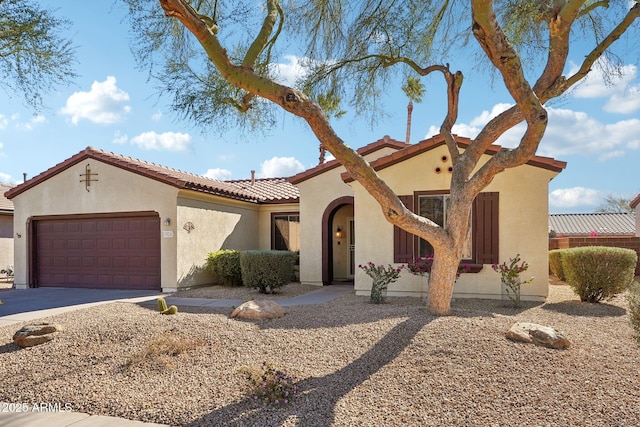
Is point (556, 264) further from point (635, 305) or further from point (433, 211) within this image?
point (635, 305)

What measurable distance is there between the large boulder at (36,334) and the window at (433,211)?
8060mm

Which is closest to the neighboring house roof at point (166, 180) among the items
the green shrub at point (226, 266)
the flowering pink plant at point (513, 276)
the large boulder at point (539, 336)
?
the green shrub at point (226, 266)

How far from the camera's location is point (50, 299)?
1206cm

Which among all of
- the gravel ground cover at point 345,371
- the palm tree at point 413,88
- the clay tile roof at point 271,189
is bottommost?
the gravel ground cover at point 345,371

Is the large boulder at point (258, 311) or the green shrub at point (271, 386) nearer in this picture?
the green shrub at point (271, 386)

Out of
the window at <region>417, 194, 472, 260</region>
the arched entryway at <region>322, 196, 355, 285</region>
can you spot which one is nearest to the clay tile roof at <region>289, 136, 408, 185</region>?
the arched entryway at <region>322, 196, 355, 285</region>

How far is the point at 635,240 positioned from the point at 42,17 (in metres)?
18.5

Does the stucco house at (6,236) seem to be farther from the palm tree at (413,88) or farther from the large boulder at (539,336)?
the large boulder at (539,336)

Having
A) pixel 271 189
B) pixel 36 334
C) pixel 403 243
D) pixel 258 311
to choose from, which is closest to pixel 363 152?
pixel 403 243

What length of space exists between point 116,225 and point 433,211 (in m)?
10.0

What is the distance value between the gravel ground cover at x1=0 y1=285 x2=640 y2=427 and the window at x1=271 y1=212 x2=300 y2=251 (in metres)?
9.30

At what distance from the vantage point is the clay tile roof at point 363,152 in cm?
1485

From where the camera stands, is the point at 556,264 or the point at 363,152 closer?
the point at 363,152

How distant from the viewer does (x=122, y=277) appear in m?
14.3
